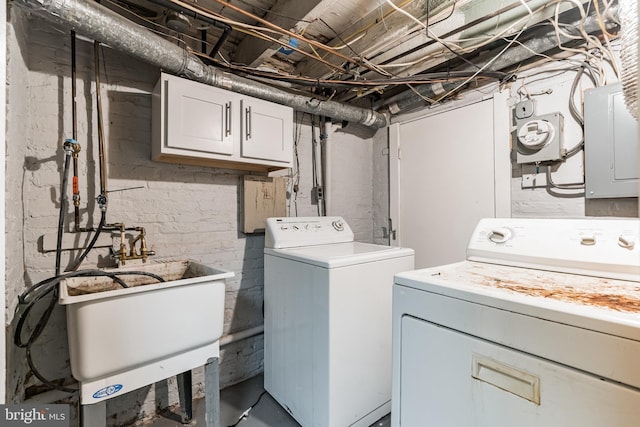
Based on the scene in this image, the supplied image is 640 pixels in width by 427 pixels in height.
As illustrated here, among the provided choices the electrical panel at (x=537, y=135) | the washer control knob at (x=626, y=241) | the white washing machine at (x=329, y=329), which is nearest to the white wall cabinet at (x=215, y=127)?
the white washing machine at (x=329, y=329)

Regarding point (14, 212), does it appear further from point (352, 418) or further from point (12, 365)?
point (352, 418)

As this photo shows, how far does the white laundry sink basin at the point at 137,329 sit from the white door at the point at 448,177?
1725mm

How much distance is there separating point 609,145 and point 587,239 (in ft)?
2.53

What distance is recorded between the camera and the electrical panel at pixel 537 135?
1.72m

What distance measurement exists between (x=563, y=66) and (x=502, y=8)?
2.10ft

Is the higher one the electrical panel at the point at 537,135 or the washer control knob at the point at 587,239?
the electrical panel at the point at 537,135

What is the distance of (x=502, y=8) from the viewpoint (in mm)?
1457

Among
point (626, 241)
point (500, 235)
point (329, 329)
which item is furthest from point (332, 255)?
point (626, 241)

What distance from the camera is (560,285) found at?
0.96 m

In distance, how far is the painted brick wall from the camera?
1.33 meters

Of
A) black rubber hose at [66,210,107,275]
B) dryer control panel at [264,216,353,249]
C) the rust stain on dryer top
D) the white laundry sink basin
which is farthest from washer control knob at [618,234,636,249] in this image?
black rubber hose at [66,210,107,275]

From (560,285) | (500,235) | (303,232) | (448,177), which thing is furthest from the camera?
(448,177)

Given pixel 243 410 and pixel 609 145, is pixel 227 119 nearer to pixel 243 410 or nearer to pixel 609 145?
pixel 243 410

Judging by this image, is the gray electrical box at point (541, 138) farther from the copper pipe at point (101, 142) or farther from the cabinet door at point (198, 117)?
the copper pipe at point (101, 142)
